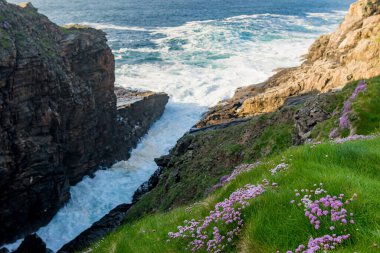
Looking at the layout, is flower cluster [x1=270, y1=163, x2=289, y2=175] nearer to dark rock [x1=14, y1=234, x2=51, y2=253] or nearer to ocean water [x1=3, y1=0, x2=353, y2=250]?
dark rock [x1=14, y1=234, x2=51, y2=253]

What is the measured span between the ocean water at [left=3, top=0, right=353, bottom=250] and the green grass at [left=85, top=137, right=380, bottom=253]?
25.2 m

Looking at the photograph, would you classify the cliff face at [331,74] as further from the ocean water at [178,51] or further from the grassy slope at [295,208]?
the grassy slope at [295,208]

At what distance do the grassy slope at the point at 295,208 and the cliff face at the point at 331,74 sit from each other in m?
29.7

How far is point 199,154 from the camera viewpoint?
26969mm

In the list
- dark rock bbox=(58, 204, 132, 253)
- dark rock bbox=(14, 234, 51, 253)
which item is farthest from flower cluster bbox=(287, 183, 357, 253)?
dark rock bbox=(14, 234, 51, 253)

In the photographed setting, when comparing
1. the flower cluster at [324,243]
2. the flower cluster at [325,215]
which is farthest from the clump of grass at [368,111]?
the flower cluster at [324,243]

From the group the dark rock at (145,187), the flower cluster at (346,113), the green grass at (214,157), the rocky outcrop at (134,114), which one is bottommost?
the dark rock at (145,187)

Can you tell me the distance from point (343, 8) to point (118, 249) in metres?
146

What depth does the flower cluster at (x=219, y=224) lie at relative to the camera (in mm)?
7113

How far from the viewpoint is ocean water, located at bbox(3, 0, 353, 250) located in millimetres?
39562

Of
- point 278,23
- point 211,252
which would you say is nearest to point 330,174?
point 211,252

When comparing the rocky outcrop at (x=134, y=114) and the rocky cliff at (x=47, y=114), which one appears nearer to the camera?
the rocky cliff at (x=47, y=114)

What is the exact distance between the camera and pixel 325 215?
19.4 ft

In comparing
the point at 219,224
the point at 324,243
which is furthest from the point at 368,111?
the point at 324,243
